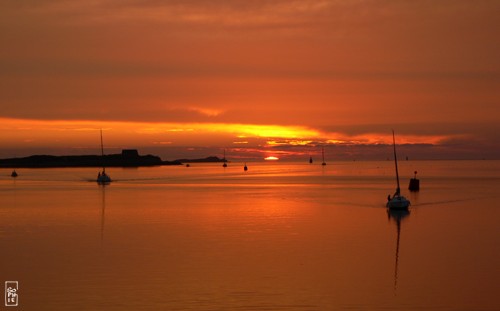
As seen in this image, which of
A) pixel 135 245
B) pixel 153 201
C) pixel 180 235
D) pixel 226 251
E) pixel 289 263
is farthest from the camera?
pixel 153 201

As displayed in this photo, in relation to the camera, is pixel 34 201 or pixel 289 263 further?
pixel 34 201

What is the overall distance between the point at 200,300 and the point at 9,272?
10.0 m

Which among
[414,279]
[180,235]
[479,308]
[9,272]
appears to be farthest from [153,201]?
[479,308]

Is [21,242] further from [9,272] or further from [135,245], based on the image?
[9,272]

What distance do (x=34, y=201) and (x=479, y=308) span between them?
58.8 metres

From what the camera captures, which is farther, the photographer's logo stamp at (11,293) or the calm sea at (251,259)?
the calm sea at (251,259)

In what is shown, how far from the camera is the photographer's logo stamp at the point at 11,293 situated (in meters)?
23.0

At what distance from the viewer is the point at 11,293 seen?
24062mm

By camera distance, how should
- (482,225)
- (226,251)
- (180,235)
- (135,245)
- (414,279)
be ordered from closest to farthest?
1. (414,279)
2. (226,251)
3. (135,245)
4. (180,235)
5. (482,225)

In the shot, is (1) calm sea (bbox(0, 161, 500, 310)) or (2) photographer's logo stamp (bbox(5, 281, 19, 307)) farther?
(1) calm sea (bbox(0, 161, 500, 310))

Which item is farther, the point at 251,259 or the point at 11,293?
the point at 251,259

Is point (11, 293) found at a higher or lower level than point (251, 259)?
lower

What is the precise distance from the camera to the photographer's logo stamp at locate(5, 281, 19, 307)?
75.4ft

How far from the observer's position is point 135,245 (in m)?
36.8
